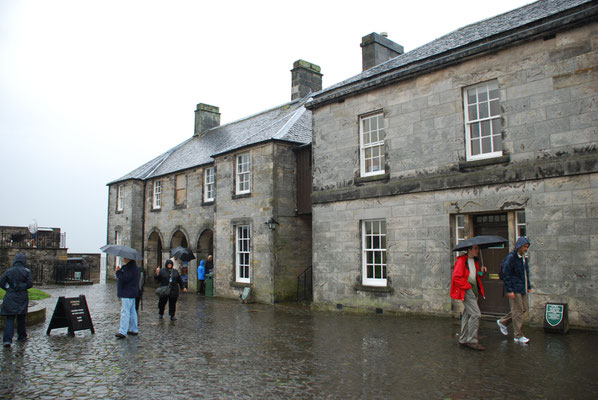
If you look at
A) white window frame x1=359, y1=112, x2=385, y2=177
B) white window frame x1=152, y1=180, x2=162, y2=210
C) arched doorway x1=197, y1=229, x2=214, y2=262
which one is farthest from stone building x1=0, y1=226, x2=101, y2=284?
white window frame x1=359, y1=112, x2=385, y2=177

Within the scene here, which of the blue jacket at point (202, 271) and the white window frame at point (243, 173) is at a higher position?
the white window frame at point (243, 173)

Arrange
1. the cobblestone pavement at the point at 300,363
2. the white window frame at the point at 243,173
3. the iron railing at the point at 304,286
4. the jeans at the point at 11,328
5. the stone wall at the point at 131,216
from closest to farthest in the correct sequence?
the cobblestone pavement at the point at 300,363 < the jeans at the point at 11,328 < the iron railing at the point at 304,286 < the white window frame at the point at 243,173 < the stone wall at the point at 131,216

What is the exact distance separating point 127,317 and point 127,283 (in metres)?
0.74

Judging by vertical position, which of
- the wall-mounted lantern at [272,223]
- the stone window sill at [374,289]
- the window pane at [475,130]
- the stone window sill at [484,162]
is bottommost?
the stone window sill at [374,289]

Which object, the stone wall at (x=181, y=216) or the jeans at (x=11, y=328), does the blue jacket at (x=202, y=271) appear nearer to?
the stone wall at (x=181, y=216)

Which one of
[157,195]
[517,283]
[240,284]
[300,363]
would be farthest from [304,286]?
[157,195]

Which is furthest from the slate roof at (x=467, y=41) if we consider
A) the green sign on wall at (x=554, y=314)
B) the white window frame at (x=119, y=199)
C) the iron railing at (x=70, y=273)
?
the iron railing at (x=70, y=273)

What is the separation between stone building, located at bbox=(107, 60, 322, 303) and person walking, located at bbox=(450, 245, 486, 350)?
32.8 ft

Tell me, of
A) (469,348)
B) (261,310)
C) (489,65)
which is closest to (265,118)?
(261,310)

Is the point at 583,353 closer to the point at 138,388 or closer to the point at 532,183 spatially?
the point at 532,183

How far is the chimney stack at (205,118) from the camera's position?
32219mm

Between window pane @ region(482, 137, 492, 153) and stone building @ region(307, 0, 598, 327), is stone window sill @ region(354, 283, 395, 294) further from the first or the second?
window pane @ region(482, 137, 492, 153)

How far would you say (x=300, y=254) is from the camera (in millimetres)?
18859

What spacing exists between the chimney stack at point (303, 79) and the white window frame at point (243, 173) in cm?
657
